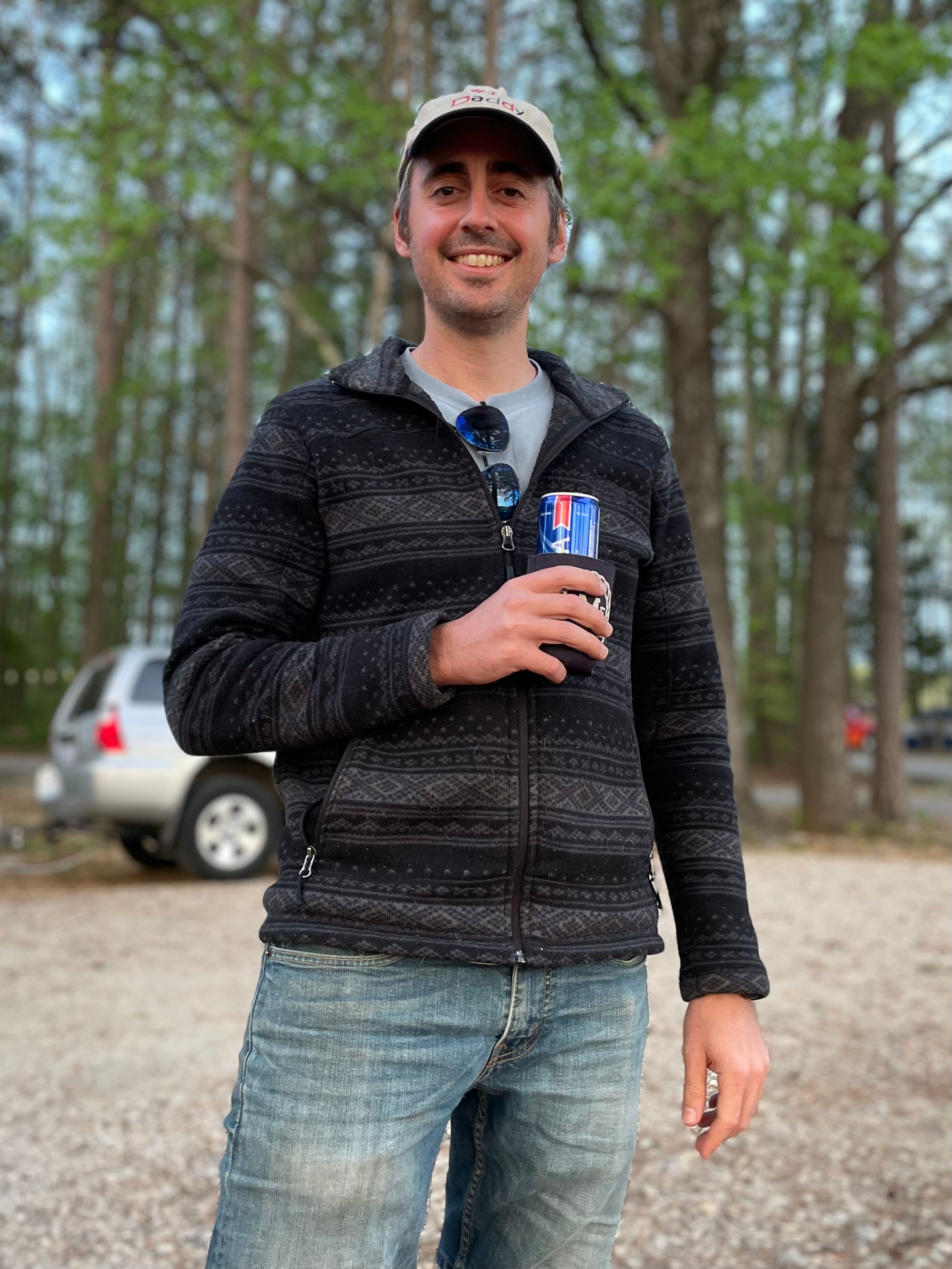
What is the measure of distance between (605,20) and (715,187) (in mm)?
4931

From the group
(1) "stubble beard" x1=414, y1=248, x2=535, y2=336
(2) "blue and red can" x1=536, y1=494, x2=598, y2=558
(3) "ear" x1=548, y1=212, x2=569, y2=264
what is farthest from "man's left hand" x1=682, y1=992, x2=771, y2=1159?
(3) "ear" x1=548, y1=212, x2=569, y2=264

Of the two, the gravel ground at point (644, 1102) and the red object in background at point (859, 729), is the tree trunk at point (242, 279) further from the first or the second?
the red object in background at point (859, 729)

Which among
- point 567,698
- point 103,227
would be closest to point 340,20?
point 103,227

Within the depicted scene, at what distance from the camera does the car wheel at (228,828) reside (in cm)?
1024

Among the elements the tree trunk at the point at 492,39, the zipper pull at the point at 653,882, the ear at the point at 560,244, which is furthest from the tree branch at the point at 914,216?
the zipper pull at the point at 653,882

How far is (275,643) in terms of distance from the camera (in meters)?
1.88

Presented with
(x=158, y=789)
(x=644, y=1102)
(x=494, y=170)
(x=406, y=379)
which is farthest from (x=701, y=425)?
A: (x=406, y=379)

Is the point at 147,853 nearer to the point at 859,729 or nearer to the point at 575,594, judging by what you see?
the point at 575,594

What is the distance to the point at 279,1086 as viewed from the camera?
1.78 m

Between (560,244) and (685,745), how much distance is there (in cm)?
89

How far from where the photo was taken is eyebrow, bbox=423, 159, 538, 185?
213 cm

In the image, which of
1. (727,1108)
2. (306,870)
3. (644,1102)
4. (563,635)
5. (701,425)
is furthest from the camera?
(701,425)

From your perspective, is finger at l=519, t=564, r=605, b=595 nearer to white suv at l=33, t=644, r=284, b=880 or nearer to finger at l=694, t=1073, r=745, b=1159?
finger at l=694, t=1073, r=745, b=1159

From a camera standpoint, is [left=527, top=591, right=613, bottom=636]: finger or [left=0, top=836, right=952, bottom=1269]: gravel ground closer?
[left=527, top=591, right=613, bottom=636]: finger
